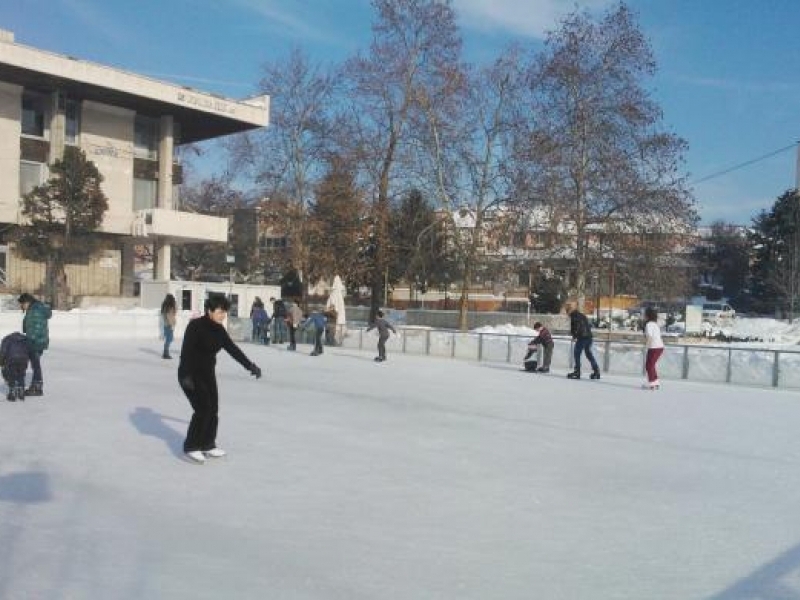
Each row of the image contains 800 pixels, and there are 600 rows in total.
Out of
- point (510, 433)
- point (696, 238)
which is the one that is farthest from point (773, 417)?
point (696, 238)

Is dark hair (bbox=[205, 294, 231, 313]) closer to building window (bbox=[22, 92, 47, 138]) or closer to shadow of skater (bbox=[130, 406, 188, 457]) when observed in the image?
shadow of skater (bbox=[130, 406, 188, 457])

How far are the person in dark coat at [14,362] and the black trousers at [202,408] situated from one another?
14.2ft

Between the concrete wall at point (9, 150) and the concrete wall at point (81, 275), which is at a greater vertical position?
the concrete wall at point (9, 150)

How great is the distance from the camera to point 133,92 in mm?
38625

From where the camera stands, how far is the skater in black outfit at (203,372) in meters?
6.92

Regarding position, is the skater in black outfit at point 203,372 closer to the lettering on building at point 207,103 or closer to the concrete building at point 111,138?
the concrete building at point 111,138

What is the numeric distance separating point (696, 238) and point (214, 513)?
95.7ft

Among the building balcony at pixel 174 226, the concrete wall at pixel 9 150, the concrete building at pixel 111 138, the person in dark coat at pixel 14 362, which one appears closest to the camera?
the person in dark coat at pixel 14 362

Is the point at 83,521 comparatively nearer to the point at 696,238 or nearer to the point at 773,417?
the point at 773,417

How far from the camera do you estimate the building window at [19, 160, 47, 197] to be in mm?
36469

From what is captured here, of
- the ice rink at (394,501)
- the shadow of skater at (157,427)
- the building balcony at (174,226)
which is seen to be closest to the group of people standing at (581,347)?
the ice rink at (394,501)

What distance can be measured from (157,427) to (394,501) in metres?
3.97

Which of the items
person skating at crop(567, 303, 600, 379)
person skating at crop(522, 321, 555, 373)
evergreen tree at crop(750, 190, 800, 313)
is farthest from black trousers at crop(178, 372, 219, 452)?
evergreen tree at crop(750, 190, 800, 313)

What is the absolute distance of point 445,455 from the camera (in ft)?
26.0
